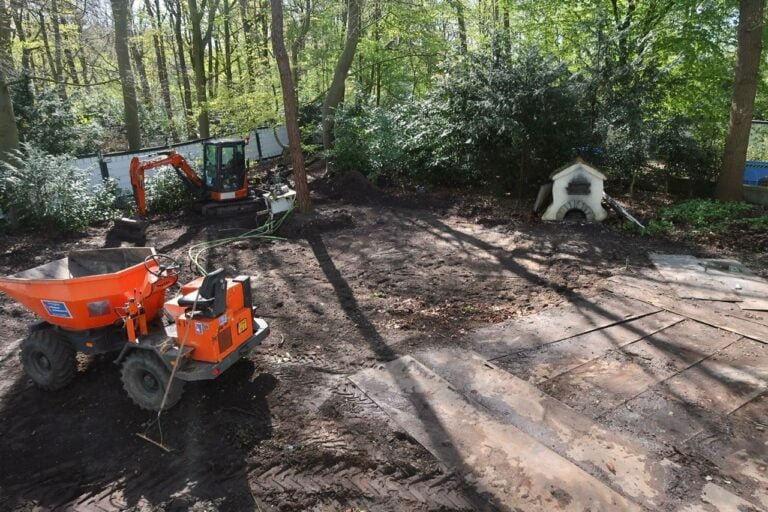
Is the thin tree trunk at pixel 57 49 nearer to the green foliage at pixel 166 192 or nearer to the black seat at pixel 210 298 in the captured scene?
the green foliage at pixel 166 192

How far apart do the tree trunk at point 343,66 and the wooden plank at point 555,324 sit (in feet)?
38.8

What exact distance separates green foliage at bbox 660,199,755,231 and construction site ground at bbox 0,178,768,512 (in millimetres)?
2819

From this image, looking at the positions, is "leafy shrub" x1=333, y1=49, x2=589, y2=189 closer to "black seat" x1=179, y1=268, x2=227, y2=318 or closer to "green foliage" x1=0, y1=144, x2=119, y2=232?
"green foliage" x1=0, y1=144, x2=119, y2=232

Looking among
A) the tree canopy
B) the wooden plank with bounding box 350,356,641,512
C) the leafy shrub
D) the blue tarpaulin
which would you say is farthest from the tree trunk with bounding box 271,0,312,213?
the blue tarpaulin

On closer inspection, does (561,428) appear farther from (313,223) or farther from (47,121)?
(47,121)

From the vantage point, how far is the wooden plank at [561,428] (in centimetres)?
372

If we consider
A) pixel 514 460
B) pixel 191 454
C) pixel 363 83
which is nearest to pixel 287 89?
pixel 191 454

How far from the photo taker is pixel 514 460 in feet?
12.9

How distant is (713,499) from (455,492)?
177cm

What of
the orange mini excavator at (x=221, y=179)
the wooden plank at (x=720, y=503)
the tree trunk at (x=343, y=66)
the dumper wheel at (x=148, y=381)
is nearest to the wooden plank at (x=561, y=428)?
the wooden plank at (x=720, y=503)

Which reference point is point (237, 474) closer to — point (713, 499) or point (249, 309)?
point (249, 309)

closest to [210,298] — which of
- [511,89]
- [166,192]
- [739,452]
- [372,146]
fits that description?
[739,452]

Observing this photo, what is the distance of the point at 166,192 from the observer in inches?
525

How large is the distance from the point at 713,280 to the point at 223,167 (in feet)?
34.8
